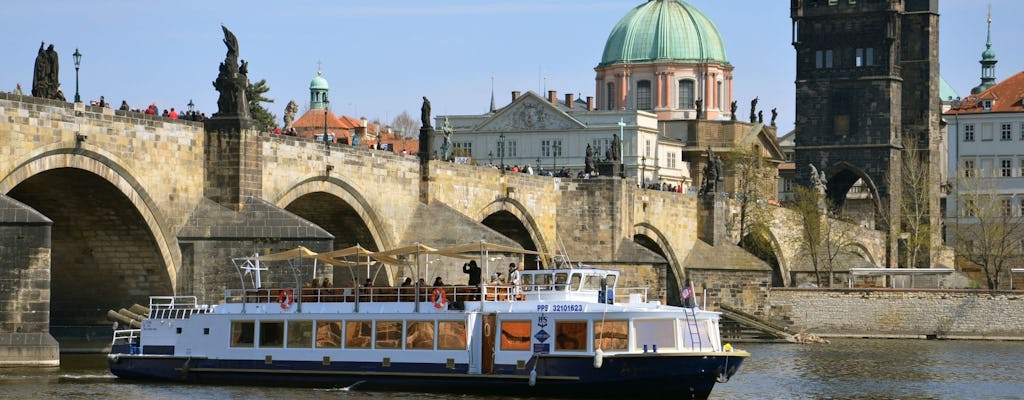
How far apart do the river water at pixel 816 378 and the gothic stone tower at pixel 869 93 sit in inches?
1563

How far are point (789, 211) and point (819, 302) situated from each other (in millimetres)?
18800

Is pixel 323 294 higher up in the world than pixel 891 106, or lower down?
lower down

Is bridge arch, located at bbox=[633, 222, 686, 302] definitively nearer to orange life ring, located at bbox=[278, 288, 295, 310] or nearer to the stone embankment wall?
the stone embankment wall

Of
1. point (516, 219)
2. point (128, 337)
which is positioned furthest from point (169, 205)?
point (516, 219)

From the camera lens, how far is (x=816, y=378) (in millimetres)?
52750

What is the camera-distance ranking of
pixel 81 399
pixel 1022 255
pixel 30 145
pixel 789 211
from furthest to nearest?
pixel 1022 255 → pixel 789 211 → pixel 30 145 → pixel 81 399

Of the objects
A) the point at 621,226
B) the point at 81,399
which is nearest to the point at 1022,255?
the point at 621,226

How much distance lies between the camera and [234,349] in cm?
4356

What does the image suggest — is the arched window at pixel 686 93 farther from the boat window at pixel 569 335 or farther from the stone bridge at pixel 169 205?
the boat window at pixel 569 335

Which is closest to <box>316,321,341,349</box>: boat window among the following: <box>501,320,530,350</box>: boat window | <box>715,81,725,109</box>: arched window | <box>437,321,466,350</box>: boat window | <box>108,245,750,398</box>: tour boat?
<box>108,245,750,398</box>: tour boat

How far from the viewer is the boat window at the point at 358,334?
42719 millimetres

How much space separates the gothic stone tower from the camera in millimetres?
113688

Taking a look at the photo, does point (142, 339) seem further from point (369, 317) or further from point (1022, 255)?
point (1022, 255)

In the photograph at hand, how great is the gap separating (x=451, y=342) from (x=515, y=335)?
1454 mm
